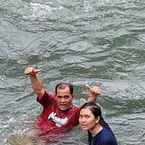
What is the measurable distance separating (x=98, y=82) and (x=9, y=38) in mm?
3259

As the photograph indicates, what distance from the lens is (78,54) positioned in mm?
13273

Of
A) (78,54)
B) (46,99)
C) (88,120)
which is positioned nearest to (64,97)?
(46,99)

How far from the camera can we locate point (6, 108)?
10.9 meters

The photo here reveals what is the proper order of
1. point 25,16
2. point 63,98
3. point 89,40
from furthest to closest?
point 25,16 → point 89,40 → point 63,98

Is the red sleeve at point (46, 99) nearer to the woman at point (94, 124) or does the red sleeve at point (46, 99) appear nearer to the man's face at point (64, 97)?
the man's face at point (64, 97)

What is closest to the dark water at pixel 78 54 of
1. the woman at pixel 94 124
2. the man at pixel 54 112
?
the man at pixel 54 112

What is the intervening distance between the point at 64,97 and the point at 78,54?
423 cm

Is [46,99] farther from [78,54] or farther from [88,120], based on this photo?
[78,54]

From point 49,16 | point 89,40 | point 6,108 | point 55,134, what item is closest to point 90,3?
point 49,16

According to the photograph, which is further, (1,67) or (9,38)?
(9,38)

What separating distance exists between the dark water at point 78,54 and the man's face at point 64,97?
735 millimetres

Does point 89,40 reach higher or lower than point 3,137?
higher

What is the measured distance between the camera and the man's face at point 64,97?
9102 mm

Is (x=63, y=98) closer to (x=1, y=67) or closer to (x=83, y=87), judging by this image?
(x=83, y=87)
